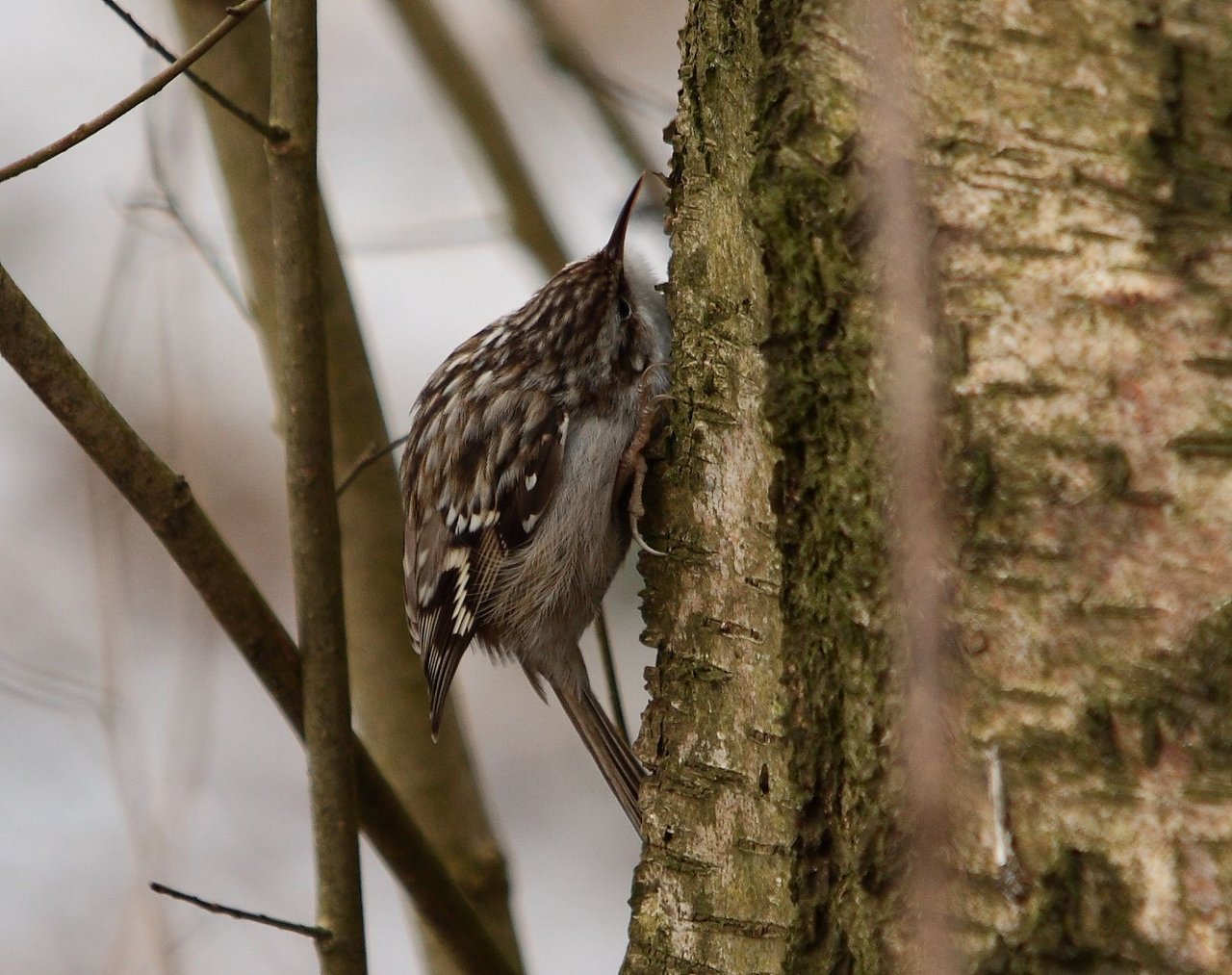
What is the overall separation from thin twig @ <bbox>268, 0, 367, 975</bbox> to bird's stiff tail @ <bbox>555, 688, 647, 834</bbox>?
2.64 ft

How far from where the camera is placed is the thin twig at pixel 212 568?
1647mm

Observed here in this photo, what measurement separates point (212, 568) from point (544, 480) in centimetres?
105

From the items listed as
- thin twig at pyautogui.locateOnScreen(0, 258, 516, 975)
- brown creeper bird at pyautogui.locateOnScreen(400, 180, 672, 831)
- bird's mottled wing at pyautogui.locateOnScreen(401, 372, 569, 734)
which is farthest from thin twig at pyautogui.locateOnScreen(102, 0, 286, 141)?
bird's mottled wing at pyautogui.locateOnScreen(401, 372, 569, 734)

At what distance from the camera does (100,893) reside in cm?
457

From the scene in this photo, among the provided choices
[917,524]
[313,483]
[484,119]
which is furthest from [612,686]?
[917,524]

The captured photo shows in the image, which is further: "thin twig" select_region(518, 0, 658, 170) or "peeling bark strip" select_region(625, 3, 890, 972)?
"thin twig" select_region(518, 0, 658, 170)

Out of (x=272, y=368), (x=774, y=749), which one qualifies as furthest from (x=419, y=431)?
(x=774, y=749)

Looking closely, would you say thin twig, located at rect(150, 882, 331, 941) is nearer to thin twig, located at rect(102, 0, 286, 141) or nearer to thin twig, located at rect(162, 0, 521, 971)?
thin twig, located at rect(162, 0, 521, 971)

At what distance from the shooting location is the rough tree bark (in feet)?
3.49

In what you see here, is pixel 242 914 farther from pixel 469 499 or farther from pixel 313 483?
pixel 469 499

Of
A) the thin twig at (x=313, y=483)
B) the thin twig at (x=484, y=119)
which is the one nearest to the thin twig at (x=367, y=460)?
the thin twig at (x=313, y=483)

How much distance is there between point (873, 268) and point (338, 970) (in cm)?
125

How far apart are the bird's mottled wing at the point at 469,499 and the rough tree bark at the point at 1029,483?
138cm

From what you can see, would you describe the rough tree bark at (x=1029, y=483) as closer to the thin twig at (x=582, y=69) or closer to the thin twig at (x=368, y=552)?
the thin twig at (x=368, y=552)
